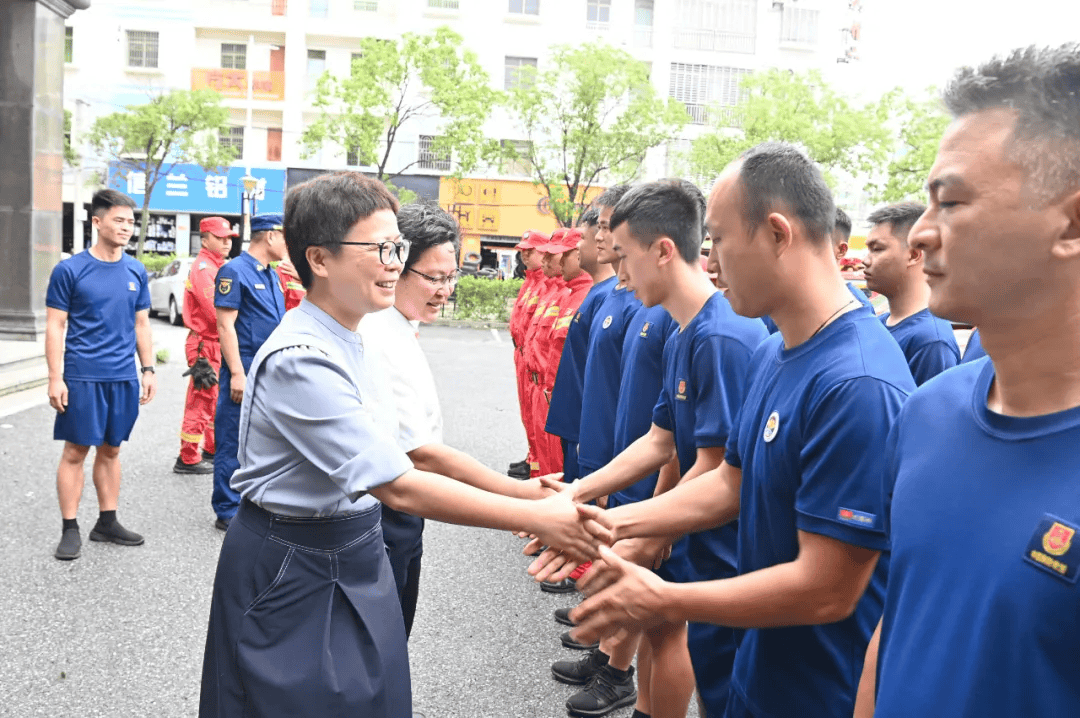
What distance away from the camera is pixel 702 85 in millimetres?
36312

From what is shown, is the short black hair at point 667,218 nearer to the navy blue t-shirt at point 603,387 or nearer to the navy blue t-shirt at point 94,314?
the navy blue t-shirt at point 603,387

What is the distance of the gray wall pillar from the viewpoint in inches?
515

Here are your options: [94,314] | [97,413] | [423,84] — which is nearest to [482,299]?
[423,84]

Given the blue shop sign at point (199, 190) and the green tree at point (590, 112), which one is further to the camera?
the blue shop sign at point (199, 190)

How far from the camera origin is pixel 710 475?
264cm

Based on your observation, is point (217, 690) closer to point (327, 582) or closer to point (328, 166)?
point (327, 582)

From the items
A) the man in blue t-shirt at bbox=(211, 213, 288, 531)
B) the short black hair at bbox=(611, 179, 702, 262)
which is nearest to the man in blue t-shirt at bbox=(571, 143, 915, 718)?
the short black hair at bbox=(611, 179, 702, 262)

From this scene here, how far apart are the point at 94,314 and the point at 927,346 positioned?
15.7 ft

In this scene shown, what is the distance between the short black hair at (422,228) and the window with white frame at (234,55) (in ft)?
116

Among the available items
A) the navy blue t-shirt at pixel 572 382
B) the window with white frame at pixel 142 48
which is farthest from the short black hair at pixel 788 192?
the window with white frame at pixel 142 48

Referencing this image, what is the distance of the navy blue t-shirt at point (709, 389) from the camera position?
9.70 feet

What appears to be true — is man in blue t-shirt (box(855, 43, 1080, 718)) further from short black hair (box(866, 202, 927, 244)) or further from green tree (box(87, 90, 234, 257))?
green tree (box(87, 90, 234, 257))

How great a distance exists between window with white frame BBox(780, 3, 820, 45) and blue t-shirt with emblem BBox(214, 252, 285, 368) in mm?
35209

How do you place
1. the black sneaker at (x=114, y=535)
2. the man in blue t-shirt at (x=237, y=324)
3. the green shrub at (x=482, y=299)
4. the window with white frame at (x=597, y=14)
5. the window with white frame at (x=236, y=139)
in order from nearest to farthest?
the black sneaker at (x=114, y=535) → the man in blue t-shirt at (x=237, y=324) → the green shrub at (x=482, y=299) → the window with white frame at (x=236, y=139) → the window with white frame at (x=597, y=14)
